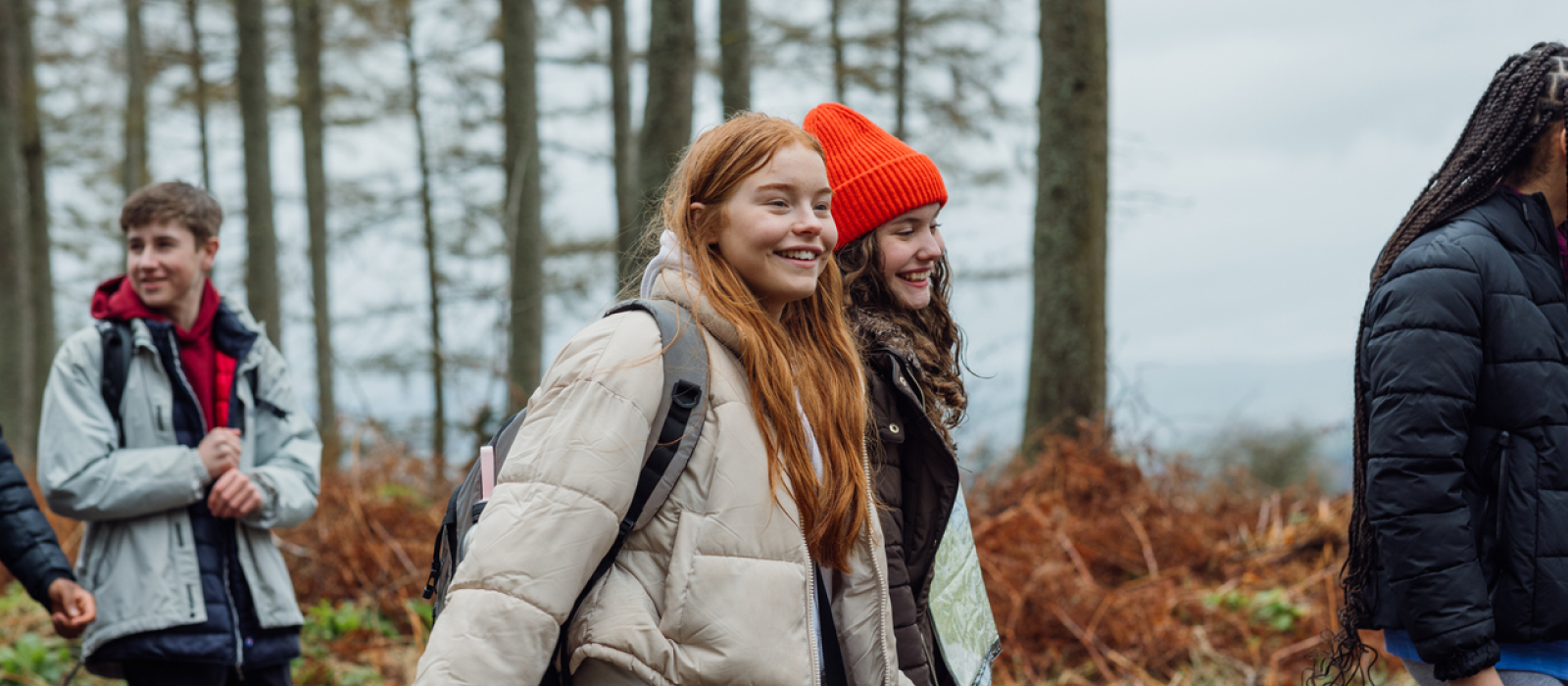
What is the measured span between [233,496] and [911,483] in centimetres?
223

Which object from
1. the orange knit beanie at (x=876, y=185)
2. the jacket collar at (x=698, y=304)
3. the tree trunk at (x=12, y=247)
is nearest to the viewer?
the jacket collar at (x=698, y=304)

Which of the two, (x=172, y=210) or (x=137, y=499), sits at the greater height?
(x=172, y=210)

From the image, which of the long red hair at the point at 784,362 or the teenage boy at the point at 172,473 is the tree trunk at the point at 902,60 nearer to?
the teenage boy at the point at 172,473

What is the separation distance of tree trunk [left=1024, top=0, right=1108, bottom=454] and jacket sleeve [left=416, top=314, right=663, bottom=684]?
5858 mm

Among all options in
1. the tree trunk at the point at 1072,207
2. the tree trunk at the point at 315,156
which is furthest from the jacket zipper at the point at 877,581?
the tree trunk at the point at 315,156

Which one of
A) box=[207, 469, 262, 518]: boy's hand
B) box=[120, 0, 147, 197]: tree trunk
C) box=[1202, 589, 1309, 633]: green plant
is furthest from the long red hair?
box=[120, 0, 147, 197]: tree trunk

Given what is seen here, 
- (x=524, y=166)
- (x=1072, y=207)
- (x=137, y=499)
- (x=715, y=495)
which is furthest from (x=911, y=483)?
(x=524, y=166)

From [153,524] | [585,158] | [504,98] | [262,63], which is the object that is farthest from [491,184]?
[153,524]

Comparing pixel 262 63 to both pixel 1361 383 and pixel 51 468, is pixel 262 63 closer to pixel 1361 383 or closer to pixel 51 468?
pixel 51 468

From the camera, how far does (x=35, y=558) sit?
3.37 meters

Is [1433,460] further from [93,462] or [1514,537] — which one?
[93,462]

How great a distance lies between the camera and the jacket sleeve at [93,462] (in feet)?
11.0

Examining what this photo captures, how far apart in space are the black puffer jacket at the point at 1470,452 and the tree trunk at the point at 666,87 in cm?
425

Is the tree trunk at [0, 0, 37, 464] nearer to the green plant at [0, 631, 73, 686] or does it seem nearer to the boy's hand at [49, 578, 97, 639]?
the green plant at [0, 631, 73, 686]
